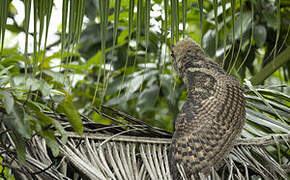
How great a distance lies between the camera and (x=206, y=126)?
1548 millimetres

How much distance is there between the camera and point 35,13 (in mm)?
1158

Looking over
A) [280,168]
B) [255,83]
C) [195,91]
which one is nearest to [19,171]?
[195,91]

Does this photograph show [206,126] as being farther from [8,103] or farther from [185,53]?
[8,103]

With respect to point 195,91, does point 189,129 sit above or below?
below

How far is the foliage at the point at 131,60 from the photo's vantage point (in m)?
1.15

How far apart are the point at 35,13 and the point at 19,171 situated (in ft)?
1.51

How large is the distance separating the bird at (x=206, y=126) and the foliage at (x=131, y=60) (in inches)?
4.8

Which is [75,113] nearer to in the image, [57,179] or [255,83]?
[57,179]

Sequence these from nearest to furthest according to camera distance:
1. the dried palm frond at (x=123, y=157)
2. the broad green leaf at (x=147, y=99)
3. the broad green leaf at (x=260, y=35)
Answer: the dried palm frond at (x=123, y=157) < the broad green leaf at (x=260, y=35) < the broad green leaf at (x=147, y=99)

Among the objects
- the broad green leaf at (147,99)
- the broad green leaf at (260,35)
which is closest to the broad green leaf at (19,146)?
the broad green leaf at (147,99)

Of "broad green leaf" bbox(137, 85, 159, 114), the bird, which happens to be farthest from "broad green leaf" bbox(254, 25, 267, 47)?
the bird

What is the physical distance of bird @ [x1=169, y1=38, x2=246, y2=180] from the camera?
1512mm

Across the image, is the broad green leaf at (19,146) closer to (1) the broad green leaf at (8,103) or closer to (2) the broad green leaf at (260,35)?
(1) the broad green leaf at (8,103)

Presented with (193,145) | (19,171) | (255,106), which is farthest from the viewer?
(255,106)
